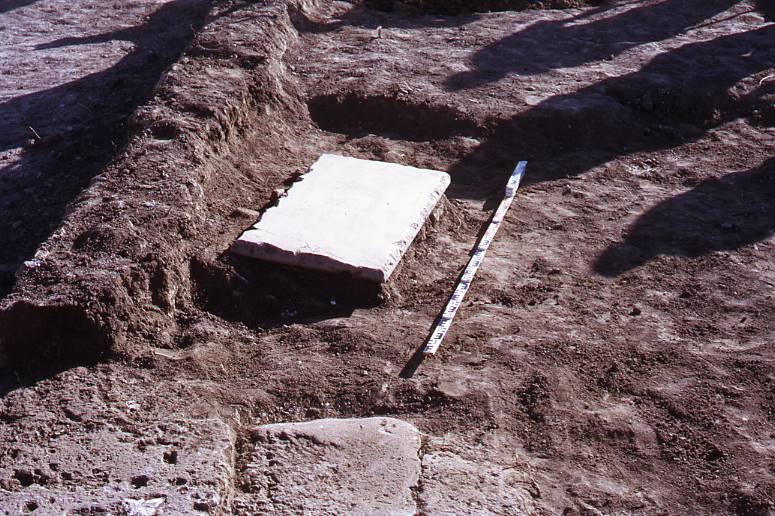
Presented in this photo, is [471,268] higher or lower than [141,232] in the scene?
lower

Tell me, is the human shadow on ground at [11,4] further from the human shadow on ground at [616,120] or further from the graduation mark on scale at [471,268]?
the graduation mark on scale at [471,268]

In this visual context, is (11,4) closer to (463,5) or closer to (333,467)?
(463,5)

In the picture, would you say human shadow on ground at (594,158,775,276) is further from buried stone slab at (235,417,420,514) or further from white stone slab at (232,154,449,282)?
buried stone slab at (235,417,420,514)

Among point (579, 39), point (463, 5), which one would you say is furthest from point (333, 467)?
point (463, 5)

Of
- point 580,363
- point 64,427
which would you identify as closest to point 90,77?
point 64,427

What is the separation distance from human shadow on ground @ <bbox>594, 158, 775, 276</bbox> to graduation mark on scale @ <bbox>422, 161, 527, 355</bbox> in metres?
0.60

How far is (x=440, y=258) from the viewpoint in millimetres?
4258

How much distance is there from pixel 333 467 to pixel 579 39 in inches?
205

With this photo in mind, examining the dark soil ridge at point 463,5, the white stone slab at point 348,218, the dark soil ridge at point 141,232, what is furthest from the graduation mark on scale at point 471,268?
the dark soil ridge at point 463,5

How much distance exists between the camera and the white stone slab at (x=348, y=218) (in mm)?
3818

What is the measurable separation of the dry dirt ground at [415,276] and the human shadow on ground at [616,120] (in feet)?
0.07

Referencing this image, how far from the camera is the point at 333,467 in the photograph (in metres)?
2.83

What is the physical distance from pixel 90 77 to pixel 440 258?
412 centimetres

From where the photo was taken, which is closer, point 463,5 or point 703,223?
point 703,223
